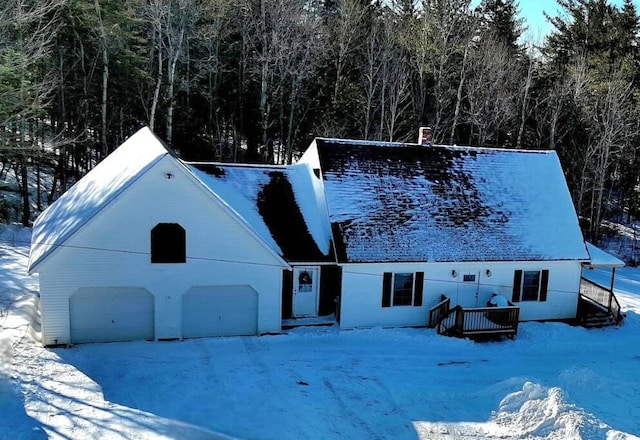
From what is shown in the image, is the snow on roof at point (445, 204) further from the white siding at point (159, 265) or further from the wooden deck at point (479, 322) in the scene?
the white siding at point (159, 265)

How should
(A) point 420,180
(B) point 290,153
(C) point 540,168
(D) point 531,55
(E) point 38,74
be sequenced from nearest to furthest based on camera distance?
(A) point 420,180 → (C) point 540,168 → (E) point 38,74 → (B) point 290,153 → (D) point 531,55

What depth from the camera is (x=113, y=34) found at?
91.6 feet

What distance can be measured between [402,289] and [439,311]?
149cm

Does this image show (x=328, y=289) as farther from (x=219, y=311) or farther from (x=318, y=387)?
(x=318, y=387)

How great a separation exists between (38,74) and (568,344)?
2673 cm

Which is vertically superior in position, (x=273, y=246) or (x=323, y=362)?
(x=273, y=246)

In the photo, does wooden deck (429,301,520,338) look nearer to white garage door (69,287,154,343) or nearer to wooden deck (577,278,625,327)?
wooden deck (577,278,625,327)

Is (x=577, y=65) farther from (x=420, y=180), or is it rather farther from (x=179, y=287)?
(x=179, y=287)

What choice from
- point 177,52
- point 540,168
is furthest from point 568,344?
point 177,52

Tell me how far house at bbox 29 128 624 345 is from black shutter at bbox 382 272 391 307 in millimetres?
50

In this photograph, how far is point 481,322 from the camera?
1828 centimetres

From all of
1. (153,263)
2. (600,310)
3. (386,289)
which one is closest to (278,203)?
(386,289)

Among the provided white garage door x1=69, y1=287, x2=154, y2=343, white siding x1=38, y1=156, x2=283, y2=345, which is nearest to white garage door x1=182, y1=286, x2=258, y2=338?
white siding x1=38, y1=156, x2=283, y2=345

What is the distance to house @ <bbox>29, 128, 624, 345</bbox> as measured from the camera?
52.1ft
